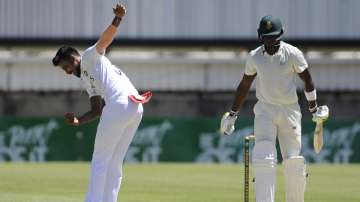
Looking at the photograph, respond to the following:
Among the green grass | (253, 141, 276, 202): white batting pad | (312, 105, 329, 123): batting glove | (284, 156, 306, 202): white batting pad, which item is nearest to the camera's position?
(253, 141, 276, 202): white batting pad

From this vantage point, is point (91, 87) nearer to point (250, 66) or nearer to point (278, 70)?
point (250, 66)

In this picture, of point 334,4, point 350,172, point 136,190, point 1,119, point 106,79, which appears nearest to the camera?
point 106,79

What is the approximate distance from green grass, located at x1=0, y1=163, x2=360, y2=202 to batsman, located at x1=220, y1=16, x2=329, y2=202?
3076mm

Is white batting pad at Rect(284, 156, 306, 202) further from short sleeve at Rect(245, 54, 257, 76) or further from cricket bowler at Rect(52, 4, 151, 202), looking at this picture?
cricket bowler at Rect(52, 4, 151, 202)

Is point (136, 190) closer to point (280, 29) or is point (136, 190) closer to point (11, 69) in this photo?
point (280, 29)

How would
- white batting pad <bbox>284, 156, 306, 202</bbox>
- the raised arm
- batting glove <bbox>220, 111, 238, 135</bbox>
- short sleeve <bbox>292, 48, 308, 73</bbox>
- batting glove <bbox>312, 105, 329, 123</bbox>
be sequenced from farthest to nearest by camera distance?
batting glove <bbox>220, 111, 238, 135</bbox>
batting glove <bbox>312, 105, 329, 123</bbox>
white batting pad <bbox>284, 156, 306, 202</bbox>
short sleeve <bbox>292, 48, 308, 73</bbox>
the raised arm

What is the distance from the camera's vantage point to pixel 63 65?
9.52 m

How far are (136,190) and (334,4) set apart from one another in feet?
58.8

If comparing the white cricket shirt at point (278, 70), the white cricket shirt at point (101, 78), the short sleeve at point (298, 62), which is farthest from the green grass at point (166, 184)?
the white cricket shirt at point (101, 78)

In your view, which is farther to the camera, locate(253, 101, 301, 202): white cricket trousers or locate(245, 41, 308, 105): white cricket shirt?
locate(245, 41, 308, 105): white cricket shirt

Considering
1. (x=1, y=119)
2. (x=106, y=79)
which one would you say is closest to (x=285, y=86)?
(x=106, y=79)

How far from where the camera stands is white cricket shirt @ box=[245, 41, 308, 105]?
994cm

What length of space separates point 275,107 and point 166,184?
21.9 feet

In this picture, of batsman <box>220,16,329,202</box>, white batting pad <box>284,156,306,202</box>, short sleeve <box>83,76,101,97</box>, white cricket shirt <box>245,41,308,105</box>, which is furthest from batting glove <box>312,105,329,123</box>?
short sleeve <box>83,76,101,97</box>
